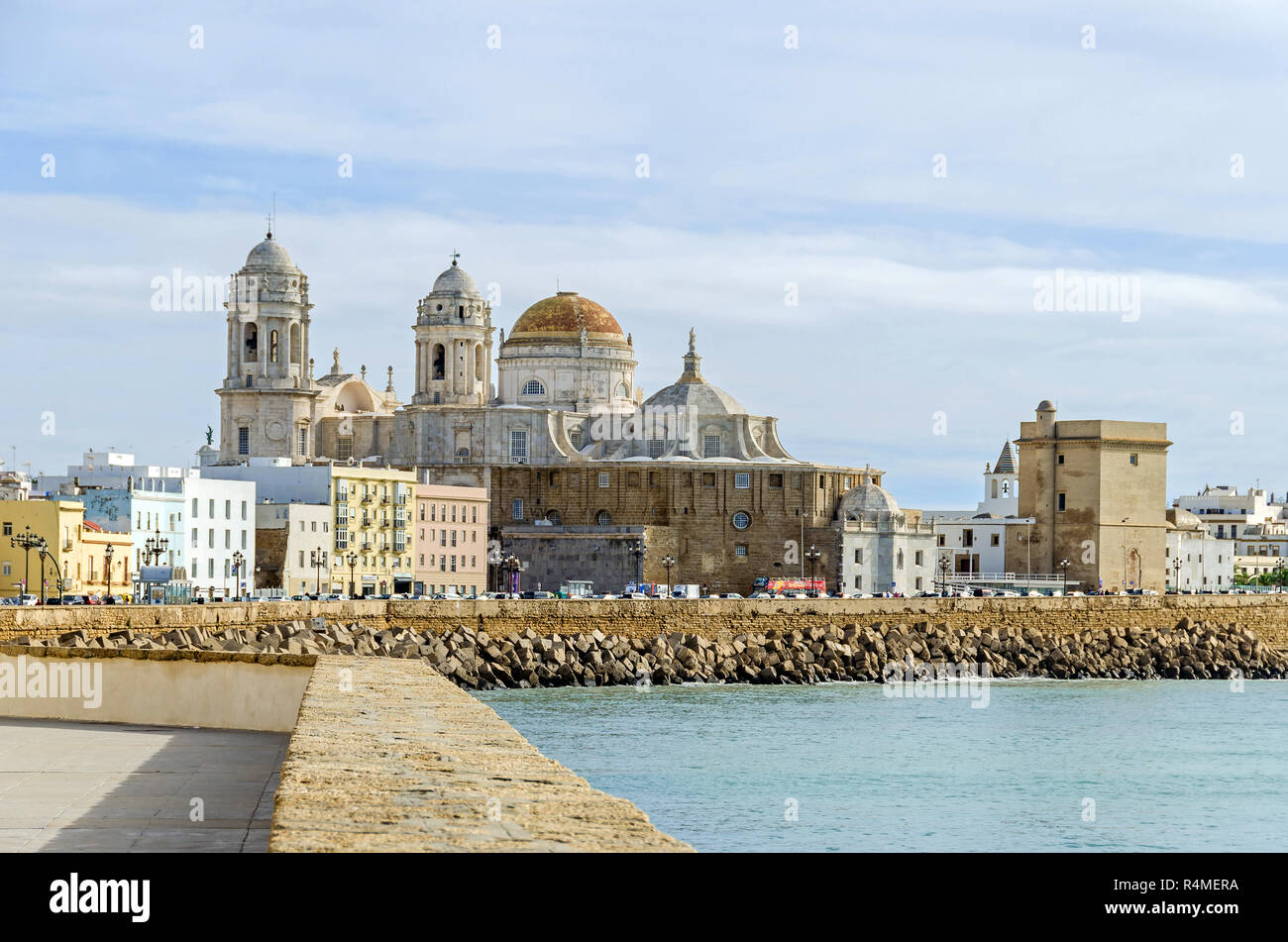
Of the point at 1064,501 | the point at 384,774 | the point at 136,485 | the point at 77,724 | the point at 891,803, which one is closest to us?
the point at 384,774

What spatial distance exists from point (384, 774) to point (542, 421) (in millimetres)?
68945

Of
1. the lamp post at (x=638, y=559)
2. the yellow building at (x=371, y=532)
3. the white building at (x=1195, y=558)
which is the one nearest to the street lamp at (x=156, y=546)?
the yellow building at (x=371, y=532)

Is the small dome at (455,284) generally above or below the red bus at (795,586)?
above

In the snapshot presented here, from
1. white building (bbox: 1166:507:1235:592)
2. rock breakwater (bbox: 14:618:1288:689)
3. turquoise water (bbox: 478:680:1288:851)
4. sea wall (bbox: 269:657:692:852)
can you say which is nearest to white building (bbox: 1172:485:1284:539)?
white building (bbox: 1166:507:1235:592)

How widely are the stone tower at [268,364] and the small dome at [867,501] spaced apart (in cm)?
2014

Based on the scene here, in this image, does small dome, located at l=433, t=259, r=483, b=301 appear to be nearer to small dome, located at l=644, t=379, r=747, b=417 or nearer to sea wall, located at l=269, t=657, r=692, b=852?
small dome, located at l=644, t=379, r=747, b=417

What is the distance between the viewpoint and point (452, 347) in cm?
7719

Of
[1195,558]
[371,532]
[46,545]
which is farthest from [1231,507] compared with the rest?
[46,545]

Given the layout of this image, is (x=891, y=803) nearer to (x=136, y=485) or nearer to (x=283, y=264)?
(x=136, y=485)

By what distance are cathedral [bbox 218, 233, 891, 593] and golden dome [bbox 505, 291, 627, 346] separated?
17.1ft

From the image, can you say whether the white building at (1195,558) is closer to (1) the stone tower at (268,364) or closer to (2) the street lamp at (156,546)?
(1) the stone tower at (268,364)

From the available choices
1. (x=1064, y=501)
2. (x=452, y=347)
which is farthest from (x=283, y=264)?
(x=1064, y=501)

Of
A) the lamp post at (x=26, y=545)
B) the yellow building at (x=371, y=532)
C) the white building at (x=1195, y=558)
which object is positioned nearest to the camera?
the lamp post at (x=26, y=545)

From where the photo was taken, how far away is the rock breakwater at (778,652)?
124 ft
